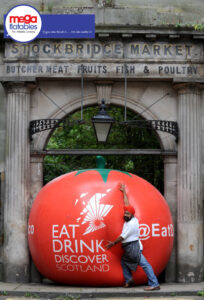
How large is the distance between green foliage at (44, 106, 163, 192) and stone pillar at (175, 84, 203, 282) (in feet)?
10.00

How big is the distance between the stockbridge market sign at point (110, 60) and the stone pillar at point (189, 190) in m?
0.52

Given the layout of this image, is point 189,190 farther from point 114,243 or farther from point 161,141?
point 114,243

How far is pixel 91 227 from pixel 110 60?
393cm

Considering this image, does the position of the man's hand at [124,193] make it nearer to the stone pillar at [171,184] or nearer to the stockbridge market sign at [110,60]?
the stone pillar at [171,184]

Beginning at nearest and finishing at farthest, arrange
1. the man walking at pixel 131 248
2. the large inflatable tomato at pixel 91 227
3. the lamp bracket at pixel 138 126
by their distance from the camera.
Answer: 1. the man walking at pixel 131 248
2. the large inflatable tomato at pixel 91 227
3. the lamp bracket at pixel 138 126

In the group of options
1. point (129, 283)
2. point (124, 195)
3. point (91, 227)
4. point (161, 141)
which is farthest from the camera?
point (161, 141)

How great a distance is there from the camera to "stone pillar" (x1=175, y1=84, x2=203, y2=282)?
1146cm

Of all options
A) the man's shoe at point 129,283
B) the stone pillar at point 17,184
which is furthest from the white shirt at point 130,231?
the stone pillar at point 17,184

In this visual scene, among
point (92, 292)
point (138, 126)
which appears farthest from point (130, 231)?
point (138, 126)

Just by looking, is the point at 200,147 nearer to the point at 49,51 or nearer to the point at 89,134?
the point at 49,51

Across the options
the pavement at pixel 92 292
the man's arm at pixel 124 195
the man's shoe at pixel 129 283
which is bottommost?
the pavement at pixel 92 292

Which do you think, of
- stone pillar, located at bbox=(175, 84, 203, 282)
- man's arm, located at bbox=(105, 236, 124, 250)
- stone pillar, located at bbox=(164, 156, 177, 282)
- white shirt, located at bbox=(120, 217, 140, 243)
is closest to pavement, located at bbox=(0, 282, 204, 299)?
man's arm, located at bbox=(105, 236, 124, 250)

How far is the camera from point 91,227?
9.51 m

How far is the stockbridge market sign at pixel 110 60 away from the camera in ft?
→ 38.6
